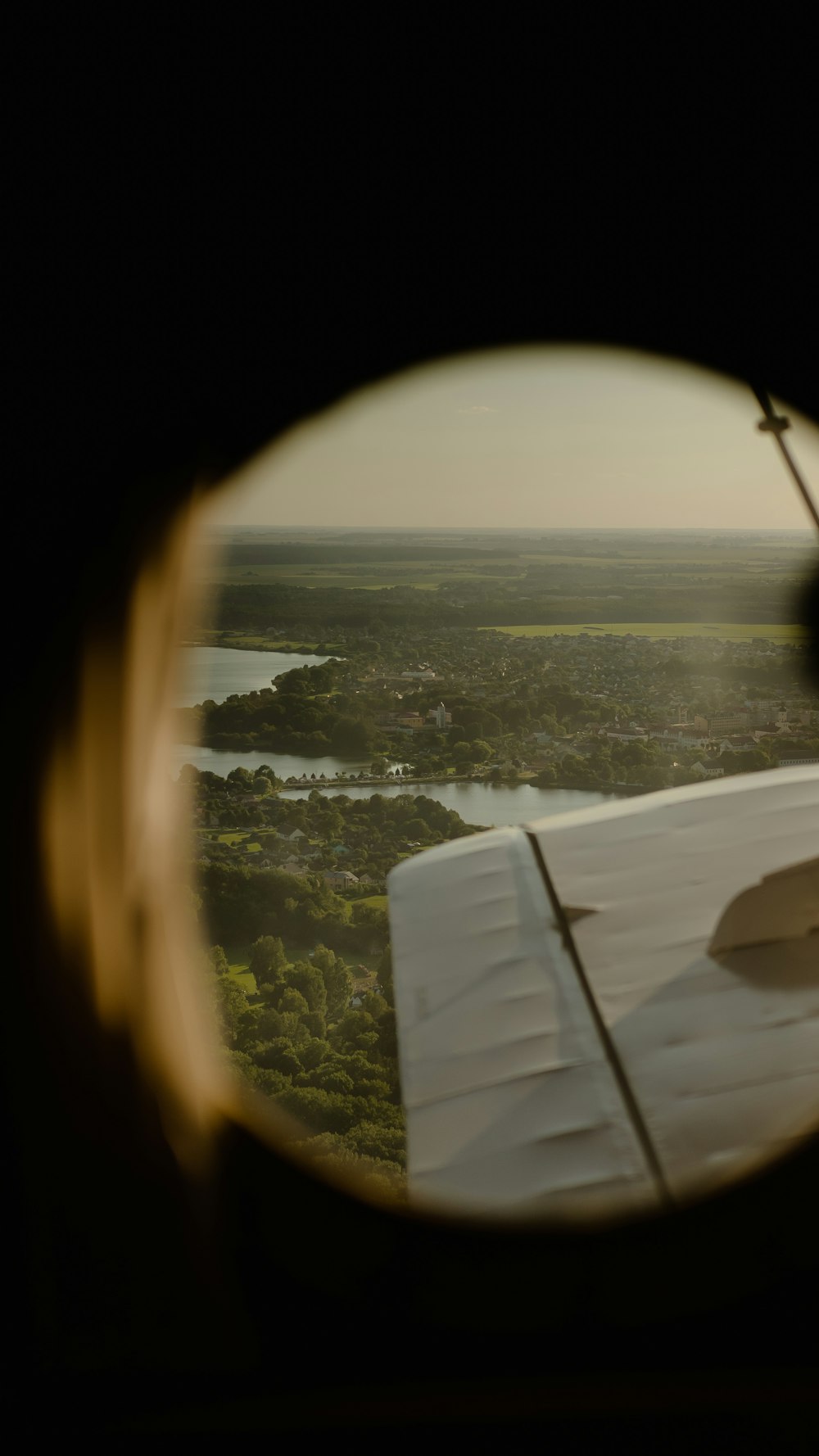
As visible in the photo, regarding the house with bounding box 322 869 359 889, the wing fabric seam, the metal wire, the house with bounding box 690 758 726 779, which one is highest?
the house with bounding box 690 758 726 779

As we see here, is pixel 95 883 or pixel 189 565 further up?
pixel 189 565

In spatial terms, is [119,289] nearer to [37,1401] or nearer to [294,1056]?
[37,1401]

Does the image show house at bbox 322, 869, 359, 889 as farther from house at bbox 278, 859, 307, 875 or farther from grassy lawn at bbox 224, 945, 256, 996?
grassy lawn at bbox 224, 945, 256, 996

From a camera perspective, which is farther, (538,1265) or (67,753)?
(538,1265)

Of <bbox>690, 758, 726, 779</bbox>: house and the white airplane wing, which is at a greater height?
<bbox>690, 758, 726, 779</bbox>: house

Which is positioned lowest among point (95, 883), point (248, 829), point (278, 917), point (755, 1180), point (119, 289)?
point (755, 1180)

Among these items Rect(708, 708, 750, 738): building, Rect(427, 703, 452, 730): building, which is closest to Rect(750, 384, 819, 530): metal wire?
Rect(708, 708, 750, 738): building

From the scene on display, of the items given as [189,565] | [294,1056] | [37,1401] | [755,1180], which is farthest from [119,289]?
[294,1056]

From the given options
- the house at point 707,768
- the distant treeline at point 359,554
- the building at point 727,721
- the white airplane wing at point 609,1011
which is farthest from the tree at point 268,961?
the white airplane wing at point 609,1011
